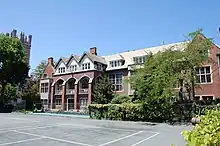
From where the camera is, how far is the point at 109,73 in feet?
149

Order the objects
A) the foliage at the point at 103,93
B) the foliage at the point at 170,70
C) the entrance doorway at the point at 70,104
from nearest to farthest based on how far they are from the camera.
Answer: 1. the foliage at the point at 170,70
2. the foliage at the point at 103,93
3. the entrance doorway at the point at 70,104

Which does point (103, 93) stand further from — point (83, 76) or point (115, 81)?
point (83, 76)

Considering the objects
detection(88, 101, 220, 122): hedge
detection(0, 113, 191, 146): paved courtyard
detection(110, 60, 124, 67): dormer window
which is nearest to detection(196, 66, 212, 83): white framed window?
detection(88, 101, 220, 122): hedge

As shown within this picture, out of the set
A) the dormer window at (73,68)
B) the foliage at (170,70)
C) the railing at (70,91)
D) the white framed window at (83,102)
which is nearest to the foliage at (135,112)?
the foliage at (170,70)

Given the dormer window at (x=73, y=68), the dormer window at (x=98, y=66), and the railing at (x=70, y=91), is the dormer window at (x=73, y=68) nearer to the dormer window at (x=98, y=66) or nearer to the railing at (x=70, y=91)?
the railing at (x=70, y=91)

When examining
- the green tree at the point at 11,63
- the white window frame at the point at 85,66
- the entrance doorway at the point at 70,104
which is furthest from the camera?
the green tree at the point at 11,63

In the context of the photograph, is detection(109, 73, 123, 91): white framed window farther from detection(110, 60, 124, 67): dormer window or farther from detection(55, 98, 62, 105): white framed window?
detection(55, 98, 62, 105): white framed window

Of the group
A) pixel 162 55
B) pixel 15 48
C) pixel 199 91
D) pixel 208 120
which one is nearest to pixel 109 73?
pixel 199 91

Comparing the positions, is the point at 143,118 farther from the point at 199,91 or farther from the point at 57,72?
the point at 57,72

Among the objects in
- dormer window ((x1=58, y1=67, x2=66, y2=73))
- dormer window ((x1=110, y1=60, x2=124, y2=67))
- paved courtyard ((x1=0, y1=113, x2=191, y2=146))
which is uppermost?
dormer window ((x1=110, y1=60, x2=124, y2=67))

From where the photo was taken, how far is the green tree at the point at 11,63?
5254 cm

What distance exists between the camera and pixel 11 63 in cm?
5316

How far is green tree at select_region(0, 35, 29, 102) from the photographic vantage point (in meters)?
52.5

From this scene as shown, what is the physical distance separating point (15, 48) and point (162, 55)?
134 feet
